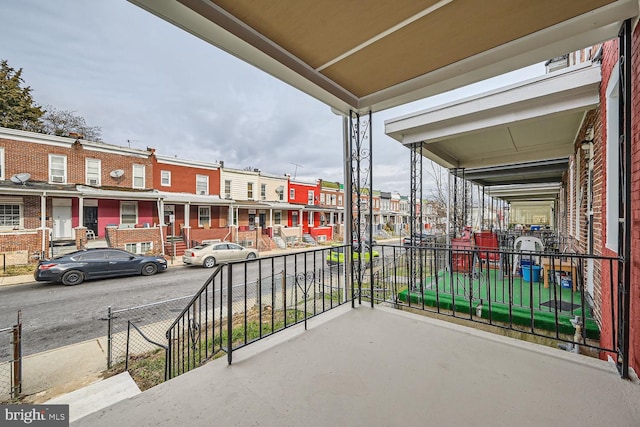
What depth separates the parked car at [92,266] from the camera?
6.95m

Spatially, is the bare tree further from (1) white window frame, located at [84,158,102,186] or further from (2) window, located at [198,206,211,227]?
(2) window, located at [198,206,211,227]

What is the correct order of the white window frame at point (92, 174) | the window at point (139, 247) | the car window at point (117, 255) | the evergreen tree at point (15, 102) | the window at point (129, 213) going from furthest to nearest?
1. the evergreen tree at point (15, 102)
2. the window at point (129, 213)
3. the white window frame at point (92, 174)
4. the window at point (139, 247)
5. the car window at point (117, 255)

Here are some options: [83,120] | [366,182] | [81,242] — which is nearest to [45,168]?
[81,242]

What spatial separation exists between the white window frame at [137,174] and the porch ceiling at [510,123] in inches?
492

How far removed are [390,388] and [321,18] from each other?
2.40 m

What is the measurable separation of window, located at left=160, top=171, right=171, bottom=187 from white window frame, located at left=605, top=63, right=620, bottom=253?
49.8 feet

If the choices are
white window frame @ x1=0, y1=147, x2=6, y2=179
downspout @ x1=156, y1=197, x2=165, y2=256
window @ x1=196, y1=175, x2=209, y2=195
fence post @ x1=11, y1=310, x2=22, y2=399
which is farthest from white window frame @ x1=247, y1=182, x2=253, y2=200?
fence post @ x1=11, y1=310, x2=22, y2=399

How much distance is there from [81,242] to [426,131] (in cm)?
1252

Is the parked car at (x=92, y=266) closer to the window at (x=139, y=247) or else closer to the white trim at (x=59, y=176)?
the window at (x=139, y=247)

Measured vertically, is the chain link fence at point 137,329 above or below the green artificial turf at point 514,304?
below

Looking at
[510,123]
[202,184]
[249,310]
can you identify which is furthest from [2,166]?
[510,123]

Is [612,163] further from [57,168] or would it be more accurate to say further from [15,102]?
[15,102]

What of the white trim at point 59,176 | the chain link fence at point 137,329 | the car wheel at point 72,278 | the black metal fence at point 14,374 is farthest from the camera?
the white trim at point 59,176

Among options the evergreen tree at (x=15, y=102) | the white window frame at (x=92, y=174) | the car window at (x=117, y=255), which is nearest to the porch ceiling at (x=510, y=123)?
the car window at (x=117, y=255)
